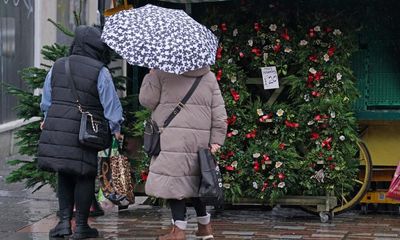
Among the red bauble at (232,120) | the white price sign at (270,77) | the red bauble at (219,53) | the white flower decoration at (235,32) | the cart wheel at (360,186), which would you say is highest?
the white flower decoration at (235,32)

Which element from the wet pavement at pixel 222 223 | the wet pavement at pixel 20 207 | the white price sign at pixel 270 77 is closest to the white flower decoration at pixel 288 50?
the white price sign at pixel 270 77

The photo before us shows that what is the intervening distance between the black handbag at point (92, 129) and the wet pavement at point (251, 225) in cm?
86

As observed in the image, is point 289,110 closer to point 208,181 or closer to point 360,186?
point 360,186

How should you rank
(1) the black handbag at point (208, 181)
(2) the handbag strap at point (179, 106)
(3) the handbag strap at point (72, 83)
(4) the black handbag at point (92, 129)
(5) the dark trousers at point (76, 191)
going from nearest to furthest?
(1) the black handbag at point (208, 181) → (2) the handbag strap at point (179, 106) → (4) the black handbag at point (92, 129) → (3) the handbag strap at point (72, 83) → (5) the dark trousers at point (76, 191)

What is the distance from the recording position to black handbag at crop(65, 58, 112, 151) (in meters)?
7.18

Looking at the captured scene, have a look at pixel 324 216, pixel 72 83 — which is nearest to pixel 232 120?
pixel 324 216

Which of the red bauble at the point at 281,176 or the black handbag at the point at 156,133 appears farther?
the red bauble at the point at 281,176

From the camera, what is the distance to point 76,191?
A: 7.45 m

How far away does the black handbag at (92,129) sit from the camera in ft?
23.5

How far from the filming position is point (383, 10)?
8547 millimetres

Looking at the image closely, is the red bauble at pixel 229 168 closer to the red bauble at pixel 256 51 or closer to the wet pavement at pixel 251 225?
the wet pavement at pixel 251 225

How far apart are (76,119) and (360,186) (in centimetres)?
300

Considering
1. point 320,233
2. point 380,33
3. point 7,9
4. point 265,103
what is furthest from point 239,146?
point 7,9

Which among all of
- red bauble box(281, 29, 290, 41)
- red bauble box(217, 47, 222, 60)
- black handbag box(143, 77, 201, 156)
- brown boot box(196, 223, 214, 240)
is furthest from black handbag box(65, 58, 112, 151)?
red bauble box(281, 29, 290, 41)
